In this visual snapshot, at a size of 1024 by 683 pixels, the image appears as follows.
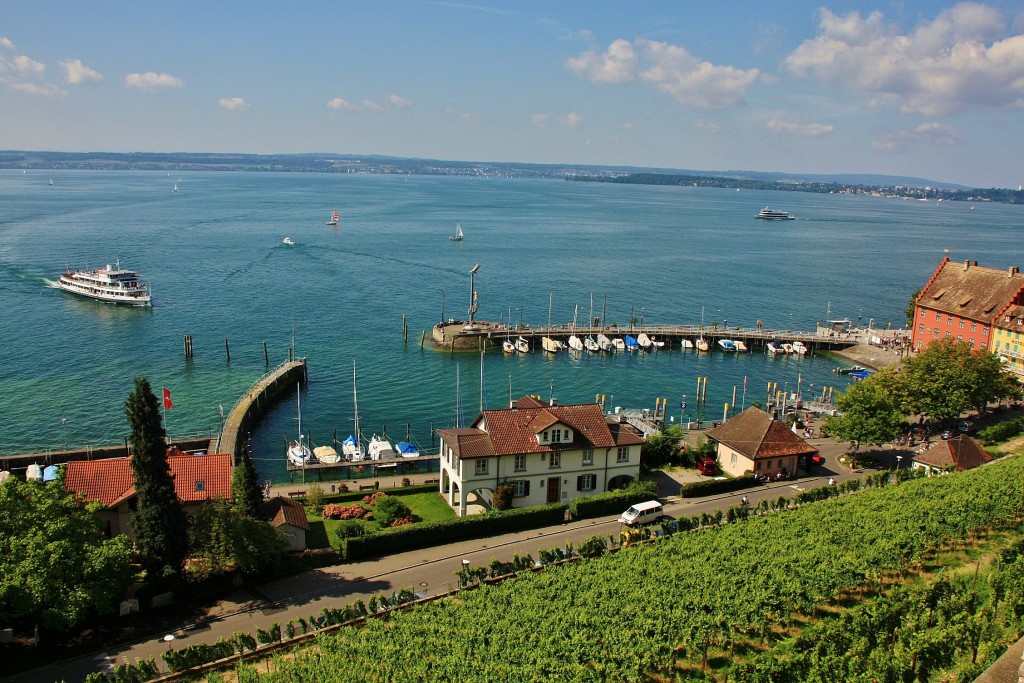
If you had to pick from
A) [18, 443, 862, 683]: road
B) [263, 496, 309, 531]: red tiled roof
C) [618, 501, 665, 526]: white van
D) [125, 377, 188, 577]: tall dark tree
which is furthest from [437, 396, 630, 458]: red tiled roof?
[125, 377, 188, 577]: tall dark tree

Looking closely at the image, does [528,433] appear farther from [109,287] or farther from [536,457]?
[109,287]

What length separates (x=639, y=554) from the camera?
36125 mm

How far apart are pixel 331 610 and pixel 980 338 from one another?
77.4m

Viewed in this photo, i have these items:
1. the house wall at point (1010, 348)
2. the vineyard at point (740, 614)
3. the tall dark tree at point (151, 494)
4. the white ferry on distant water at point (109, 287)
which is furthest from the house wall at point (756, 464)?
the white ferry on distant water at point (109, 287)

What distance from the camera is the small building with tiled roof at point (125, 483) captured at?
4000 centimetres

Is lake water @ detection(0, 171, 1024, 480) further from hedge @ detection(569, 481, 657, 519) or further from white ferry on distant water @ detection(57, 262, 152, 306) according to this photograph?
hedge @ detection(569, 481, 657, 519)

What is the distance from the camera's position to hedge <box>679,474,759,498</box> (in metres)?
48.6

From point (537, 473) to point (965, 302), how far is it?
6326cm

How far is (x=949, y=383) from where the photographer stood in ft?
200

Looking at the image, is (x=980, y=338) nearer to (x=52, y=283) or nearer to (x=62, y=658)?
(x=62, y=658)

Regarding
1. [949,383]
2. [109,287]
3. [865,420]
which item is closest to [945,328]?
[949,383]

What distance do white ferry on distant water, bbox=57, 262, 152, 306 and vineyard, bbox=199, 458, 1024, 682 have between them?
98.7m

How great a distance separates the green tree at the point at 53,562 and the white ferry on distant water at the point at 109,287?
295ft

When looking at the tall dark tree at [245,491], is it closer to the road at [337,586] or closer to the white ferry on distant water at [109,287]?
the road at [337,586]
